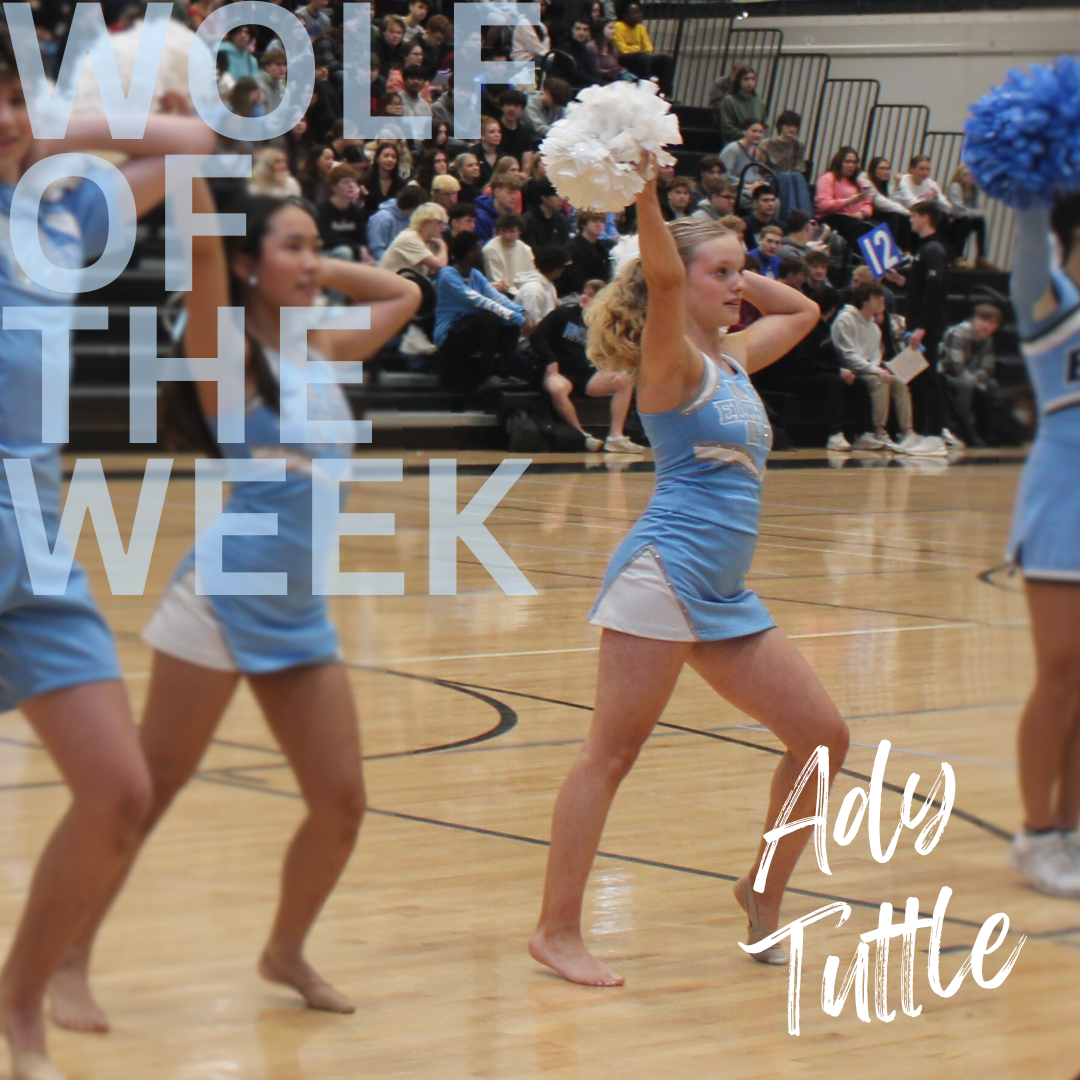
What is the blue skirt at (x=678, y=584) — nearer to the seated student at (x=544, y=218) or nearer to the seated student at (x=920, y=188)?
the seated student at (x=920, y=188)

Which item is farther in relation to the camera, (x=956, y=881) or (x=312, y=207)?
(x=956, y=881)

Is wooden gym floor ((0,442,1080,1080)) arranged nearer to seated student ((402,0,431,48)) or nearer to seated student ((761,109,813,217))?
seated student ((402,0,431,48))

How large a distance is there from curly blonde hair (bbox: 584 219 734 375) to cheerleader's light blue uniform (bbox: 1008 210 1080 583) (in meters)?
1.39

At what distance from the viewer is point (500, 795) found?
3.51 m

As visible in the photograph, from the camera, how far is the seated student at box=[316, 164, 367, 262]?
4.56 feet

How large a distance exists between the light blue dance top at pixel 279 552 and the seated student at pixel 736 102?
58.3 inches

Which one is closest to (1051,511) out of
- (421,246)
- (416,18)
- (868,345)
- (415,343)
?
(415,343)

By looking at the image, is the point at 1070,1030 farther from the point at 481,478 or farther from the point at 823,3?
the point at 823,3

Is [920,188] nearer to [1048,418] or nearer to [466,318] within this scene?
[466,318]

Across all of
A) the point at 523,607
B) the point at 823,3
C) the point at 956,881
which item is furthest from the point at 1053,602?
the point at 523,607

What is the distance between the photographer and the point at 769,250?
6.94 m

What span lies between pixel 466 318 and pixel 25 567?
1.03m

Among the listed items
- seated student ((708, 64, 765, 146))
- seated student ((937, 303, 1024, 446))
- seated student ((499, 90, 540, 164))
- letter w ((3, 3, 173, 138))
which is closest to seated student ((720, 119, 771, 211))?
seated student ((708, 64, 765, 146))

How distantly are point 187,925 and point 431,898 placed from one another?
118cm
